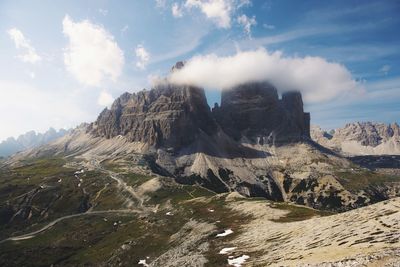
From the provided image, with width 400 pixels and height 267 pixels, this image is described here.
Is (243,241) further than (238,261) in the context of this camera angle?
Yes

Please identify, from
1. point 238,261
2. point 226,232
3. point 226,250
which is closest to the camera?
point 238,261

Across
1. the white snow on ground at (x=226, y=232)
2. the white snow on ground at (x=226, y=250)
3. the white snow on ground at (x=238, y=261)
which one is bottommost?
the white snow on ground at (x=226, y=232)

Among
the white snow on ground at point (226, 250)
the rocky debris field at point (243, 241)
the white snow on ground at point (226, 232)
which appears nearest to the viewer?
the rocky debris field at point (243, 241)

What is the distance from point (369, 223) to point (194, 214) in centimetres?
12465

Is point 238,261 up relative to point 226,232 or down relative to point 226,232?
up

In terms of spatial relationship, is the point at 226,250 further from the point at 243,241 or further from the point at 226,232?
the point at 226,232

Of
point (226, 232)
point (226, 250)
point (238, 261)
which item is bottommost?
point (226, 232)

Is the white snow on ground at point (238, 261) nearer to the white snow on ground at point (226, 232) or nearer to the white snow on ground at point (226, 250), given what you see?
the white snow on ground at point (226, 250)

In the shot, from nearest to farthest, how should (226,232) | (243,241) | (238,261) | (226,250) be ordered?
(238,261)
(226,250)
(243,241)
(226,232)

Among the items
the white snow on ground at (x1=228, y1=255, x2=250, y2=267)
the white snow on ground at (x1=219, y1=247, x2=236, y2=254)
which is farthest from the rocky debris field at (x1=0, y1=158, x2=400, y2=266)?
the white snow on ground at (x1=219, y1=247, x2=236, y2=254)

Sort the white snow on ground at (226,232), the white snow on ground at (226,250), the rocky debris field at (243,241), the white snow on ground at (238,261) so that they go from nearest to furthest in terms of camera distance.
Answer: the rocky debris field at (243,241)
the white snow on ground at (238,261)
the white snow on ground at (226,250)
the white snow on ground at (226,232)

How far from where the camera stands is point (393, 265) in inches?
1775

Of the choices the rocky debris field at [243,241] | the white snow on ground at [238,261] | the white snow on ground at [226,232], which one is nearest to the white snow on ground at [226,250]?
the rocky debris field at [243,241]

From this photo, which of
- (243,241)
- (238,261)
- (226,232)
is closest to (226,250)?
(243,241)
